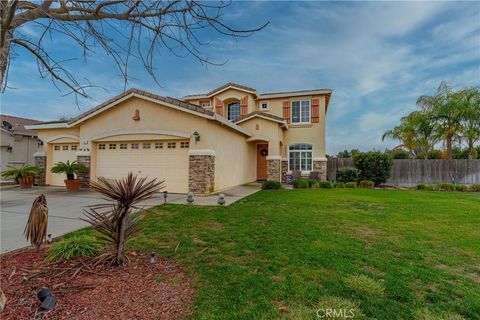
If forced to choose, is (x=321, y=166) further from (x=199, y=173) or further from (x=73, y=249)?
(x=73, y=249)

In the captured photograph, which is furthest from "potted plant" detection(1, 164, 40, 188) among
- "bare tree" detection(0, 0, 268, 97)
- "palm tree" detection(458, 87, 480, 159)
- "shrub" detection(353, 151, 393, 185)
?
"palm tree" detection(458, 87, 480, 159)

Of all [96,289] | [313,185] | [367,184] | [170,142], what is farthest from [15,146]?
[367,184]

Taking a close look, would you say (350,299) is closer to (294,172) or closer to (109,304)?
(109,304)

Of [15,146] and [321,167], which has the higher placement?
[15,146]

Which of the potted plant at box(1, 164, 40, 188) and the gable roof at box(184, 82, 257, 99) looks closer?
the potted plant at box(1, 164, 40, 188)

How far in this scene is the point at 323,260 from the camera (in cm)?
375

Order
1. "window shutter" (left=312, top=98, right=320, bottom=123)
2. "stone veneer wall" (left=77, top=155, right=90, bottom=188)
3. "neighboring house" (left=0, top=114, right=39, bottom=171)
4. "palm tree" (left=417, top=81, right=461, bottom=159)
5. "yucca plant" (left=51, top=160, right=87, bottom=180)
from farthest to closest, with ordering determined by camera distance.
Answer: "palm tree" (left=417, top=81, right=461, bottom=159) < "neighboring house" (left=0, top=114, right=39, bottom=171) < "window shutter" (left=312, top=98, right=320, bottom=123) < "stone veneer wall" (left=77, top=155, right=90, bottom=188) < "yucca plant" (left=51, top=160, right=87, bottom=180)

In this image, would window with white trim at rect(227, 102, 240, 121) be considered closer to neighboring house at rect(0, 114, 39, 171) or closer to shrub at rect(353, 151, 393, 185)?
shrub at rect(353, 151, 393, 185)

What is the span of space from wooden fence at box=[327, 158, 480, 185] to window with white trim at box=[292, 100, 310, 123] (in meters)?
4.44

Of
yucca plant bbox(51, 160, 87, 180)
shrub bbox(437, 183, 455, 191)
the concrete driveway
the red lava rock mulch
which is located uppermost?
yucca plant bbox(51, 160, 87, 180)

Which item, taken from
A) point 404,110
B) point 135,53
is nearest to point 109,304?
point 135,53

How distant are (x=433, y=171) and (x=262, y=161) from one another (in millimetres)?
12100

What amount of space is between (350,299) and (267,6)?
4.20 metres

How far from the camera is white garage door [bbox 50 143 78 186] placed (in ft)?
43.5
